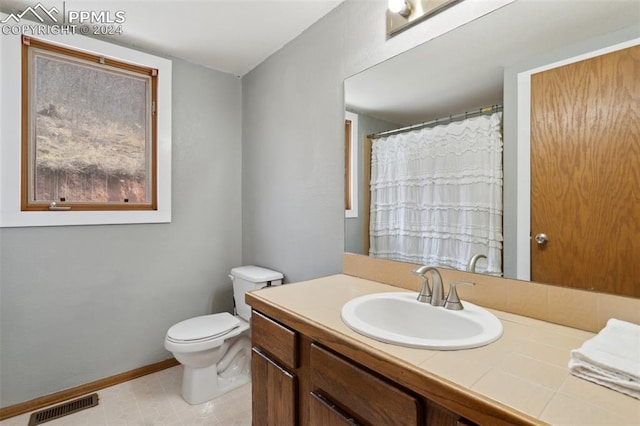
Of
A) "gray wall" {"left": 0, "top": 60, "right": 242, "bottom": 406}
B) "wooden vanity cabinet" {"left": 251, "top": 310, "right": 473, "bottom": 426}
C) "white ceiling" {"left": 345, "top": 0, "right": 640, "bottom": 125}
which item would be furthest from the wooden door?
"gray wall" {"left": 0, "top": 60, "right": 242, "bottom": 406}

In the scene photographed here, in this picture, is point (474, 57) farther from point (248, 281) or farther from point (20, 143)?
point (20, 143)

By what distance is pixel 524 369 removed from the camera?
27.5 inches

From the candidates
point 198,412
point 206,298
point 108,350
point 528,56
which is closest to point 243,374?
point 198,412

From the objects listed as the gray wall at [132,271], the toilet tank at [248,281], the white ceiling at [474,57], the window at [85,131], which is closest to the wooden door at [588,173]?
the white ceiling at [474,57]

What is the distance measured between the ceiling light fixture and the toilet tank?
170 centimetres

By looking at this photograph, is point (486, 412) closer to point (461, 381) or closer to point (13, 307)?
point (461, 381)

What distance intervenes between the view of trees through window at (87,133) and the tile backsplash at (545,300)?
2075mm

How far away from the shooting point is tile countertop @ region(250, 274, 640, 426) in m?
0.56

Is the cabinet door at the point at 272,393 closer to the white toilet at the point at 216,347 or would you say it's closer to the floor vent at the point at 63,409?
the white toilet at the point at 216,347

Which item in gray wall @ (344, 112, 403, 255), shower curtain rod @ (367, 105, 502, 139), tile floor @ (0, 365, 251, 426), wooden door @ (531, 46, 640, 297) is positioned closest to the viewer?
wooden door @ (531, 46, 640, 297)

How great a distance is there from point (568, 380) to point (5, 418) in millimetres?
2701

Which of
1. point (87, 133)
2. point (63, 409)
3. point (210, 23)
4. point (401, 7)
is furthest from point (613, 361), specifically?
point (87, 133)

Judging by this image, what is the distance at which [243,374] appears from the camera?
2182 millimetres

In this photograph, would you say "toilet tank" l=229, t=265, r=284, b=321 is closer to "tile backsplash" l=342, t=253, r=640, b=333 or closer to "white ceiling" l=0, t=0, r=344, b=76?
"tile backsplash" l=342, t=253, r=640, b=333
